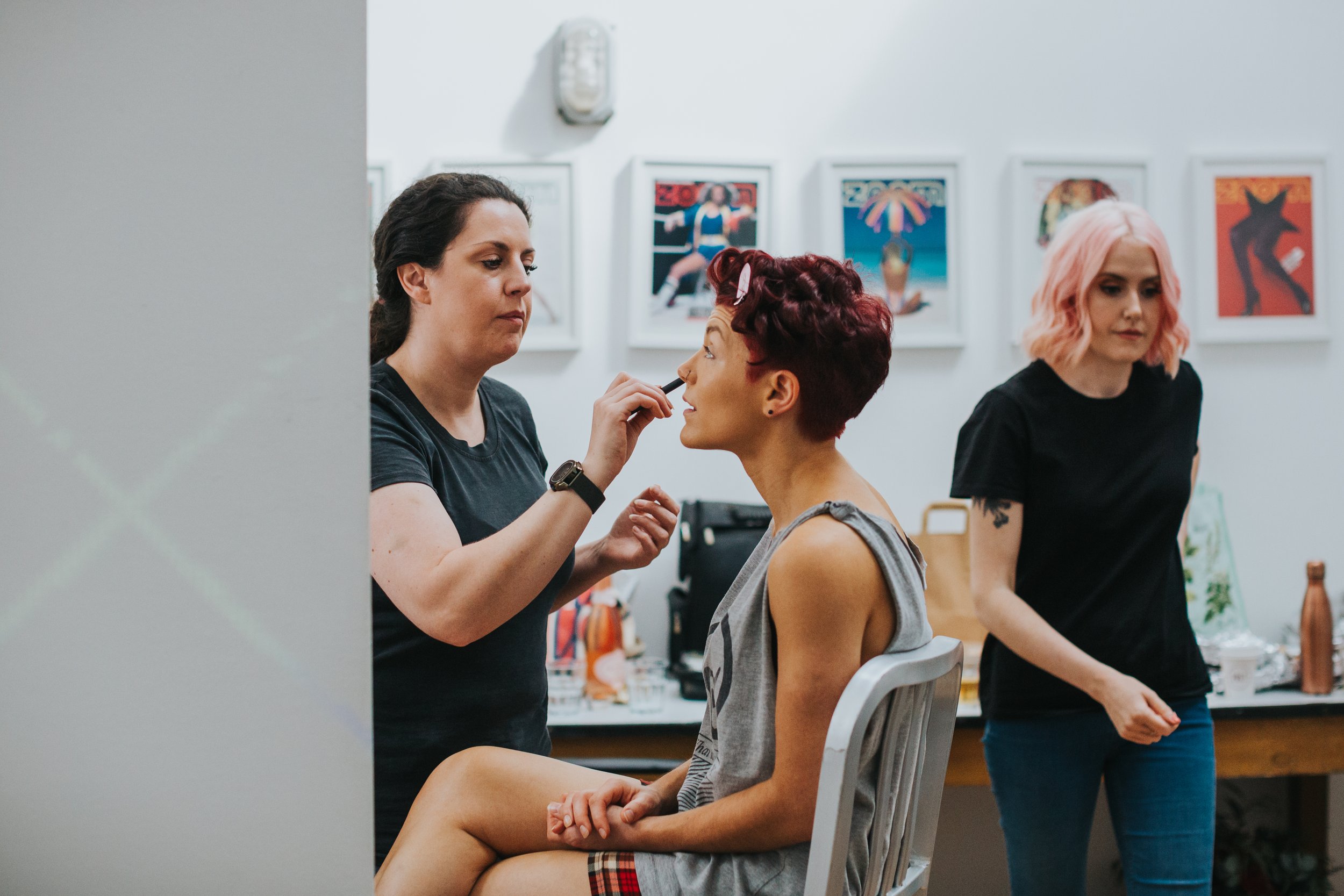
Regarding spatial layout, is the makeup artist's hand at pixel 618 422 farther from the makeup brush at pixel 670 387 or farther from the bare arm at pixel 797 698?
the bare arm at pixel 797 698

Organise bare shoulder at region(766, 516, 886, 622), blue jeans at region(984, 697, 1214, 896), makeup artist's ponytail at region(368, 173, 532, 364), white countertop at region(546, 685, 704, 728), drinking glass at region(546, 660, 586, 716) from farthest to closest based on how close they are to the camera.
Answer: drinking glass at region(546, 660, 586, 716) → white countertop at region(546, 685, 704, 728) → blue jeans at region(984, 697, 1214, 896) → makeup artist's ponytail at region(368, 173, 532, 364) → bare shoulder at region(766, 516, 886, 622)

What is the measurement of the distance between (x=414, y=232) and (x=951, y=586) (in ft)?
6.52

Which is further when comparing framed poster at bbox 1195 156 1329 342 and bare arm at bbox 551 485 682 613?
framed poster at bbox 1195 156 1329 342

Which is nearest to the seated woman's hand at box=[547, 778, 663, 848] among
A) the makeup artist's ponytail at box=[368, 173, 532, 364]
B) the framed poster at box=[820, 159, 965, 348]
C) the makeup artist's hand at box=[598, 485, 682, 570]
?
the makeup artist's hand at box=[598, 485, 682, 570]

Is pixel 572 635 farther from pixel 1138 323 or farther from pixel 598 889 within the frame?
pixel 598 889

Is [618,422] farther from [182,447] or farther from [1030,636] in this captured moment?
[1030,636]

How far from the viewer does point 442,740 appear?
128cm

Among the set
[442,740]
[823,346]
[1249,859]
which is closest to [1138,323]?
[823,346]

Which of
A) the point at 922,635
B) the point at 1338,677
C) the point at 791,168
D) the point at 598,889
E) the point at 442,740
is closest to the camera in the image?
the point at 598,889

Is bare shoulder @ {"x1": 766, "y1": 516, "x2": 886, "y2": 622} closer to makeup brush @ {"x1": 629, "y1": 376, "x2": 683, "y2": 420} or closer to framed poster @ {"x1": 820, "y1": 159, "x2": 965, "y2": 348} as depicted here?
makeup brush @ {"x1": 629, "y1": 376, "x2": 683, "y2": 420}

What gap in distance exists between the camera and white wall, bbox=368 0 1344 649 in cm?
313

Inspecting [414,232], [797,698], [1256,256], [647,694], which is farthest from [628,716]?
[1256,256]

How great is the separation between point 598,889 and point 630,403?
0.51m

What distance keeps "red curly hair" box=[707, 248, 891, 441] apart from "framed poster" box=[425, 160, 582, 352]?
1904 millimetres
